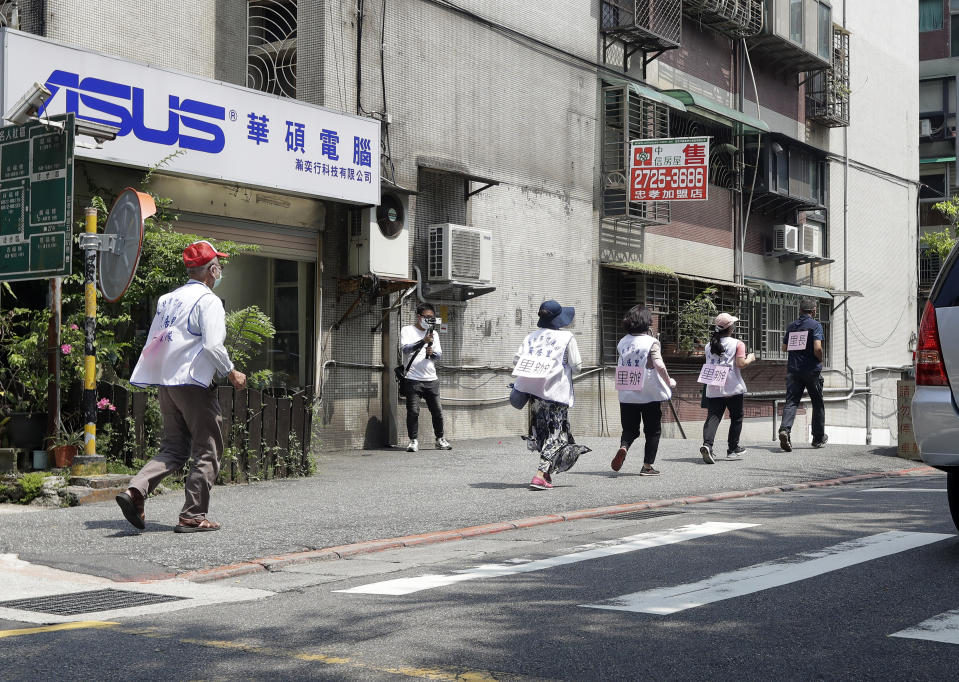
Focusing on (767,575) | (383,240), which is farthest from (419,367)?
(767,575)

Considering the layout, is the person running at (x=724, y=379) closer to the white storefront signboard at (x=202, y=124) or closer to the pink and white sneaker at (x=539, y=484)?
the pink and white sneaker at (x=539, y=484)

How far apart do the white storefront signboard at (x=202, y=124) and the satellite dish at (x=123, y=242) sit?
71.0 inches

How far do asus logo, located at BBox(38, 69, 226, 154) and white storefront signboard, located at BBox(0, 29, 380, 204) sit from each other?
10 mm

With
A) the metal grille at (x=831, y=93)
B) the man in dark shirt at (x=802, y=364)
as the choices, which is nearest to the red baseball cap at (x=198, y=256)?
the man in dark shirt at (x=802, y=364)

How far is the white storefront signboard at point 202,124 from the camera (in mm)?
10930

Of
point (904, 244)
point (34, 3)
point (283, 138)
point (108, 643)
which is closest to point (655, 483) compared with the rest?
point (283, 138)

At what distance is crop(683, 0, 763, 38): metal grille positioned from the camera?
2358 cm

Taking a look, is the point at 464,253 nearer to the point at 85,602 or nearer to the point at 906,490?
the point at 906,490

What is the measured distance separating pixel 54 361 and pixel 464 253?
765 centimetres

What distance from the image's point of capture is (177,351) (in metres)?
7.86

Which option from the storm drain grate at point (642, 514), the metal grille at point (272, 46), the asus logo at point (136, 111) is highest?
the metal grille at point (272, 46)

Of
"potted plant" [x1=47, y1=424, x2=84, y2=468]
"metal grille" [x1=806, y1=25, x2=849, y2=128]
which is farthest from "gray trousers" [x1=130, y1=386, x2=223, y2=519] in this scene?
"metal grille" [x1=806, y1=25, x2=849, y2=128]

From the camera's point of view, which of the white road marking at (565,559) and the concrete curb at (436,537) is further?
the concrete curb at (436,537)

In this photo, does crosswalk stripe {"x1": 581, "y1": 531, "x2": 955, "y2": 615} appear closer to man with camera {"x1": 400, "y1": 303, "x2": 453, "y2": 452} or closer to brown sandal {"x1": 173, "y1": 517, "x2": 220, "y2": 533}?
brown sandal {"x1": 173, "y1": 517, "x2": 220, "y2": 533}
